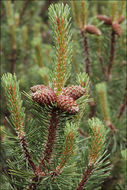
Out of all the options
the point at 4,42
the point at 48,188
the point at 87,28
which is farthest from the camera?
the point at 4,42

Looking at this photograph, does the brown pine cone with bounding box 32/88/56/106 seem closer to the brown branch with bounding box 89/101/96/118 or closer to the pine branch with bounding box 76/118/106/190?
the pine branch with bounding box 76/118/106/190

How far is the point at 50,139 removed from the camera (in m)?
0.62

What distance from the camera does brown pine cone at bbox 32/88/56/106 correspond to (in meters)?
0.54

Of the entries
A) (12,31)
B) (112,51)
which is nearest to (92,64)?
(112,51)

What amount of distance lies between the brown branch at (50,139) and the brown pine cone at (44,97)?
0.14 feet

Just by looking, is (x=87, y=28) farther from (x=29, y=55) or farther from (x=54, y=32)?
(x=29, y=55)

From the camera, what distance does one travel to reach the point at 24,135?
2.01 feet

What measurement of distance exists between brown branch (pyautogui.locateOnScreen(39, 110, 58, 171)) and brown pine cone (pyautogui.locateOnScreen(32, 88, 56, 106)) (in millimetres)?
41

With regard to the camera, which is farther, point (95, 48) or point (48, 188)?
point (95, 48)

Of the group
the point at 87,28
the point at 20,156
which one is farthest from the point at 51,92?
the point at 87,28

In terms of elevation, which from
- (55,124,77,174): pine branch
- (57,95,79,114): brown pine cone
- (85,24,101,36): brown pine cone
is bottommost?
(55,124,77,174): pine branch

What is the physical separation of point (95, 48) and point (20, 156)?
91 cm

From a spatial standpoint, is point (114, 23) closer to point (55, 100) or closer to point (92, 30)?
point (92, 30)

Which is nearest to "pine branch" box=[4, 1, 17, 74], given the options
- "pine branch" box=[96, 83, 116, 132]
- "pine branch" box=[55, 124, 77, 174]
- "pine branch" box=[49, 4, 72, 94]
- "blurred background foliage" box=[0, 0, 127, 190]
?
"blurred background foliage" box=[0, 0, 127, 190]
